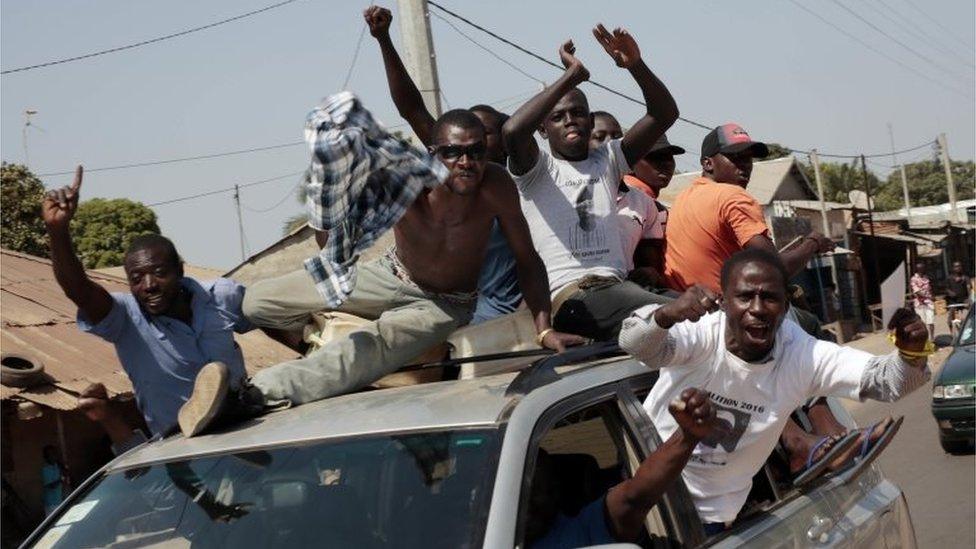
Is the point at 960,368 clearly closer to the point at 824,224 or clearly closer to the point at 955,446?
the point at 955,446

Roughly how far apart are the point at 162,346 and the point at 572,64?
77.2 inches

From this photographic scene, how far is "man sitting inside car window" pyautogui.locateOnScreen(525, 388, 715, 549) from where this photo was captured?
306 centimetres

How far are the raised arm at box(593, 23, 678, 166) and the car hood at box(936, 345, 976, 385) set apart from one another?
691 cm

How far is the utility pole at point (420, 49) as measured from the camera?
11.0 metres

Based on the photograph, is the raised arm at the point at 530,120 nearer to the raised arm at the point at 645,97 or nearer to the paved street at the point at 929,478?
the raised arm at the point at 645,97

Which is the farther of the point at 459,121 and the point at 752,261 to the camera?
the point at 459,121

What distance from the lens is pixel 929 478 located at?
34.6ft

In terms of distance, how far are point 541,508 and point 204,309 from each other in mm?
1853

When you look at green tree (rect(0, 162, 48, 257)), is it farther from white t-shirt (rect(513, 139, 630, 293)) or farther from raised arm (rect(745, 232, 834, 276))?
raised arm (rect(745, 232, 834, 276))

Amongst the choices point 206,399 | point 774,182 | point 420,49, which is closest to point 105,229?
point 420,49

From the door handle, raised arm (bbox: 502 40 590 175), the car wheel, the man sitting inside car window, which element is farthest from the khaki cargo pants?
the car wheel

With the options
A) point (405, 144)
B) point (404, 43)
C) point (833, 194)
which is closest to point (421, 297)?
point (405, 144)

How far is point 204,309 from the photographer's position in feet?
15.2

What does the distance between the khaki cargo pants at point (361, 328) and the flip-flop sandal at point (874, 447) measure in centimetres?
144
